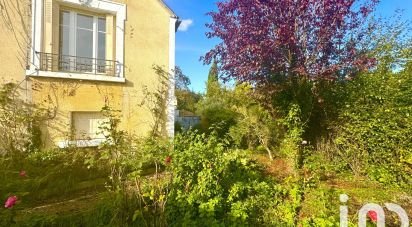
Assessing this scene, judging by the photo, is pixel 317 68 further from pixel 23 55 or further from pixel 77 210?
pixel 23 55

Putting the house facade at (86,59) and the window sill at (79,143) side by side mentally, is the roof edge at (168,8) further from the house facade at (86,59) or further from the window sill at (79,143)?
the window sill at (79,143)

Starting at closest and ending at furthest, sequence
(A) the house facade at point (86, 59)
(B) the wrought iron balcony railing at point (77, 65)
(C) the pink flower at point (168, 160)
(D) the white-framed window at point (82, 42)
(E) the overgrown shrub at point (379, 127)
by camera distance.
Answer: (C) the pink flower at point (168, 160)
(E) the overgrown shrub at point (379, 127)
(A) the house facade at point (86, 59)
(B) the wrought iron balcony railing at point (77, 65)
(D) the white-framed window at point (82, 42)

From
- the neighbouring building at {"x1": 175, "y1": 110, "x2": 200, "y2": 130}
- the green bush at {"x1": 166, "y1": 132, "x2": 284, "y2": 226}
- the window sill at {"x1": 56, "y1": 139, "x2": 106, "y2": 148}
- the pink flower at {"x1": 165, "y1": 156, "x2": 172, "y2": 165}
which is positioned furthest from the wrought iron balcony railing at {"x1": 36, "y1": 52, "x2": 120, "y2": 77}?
the neighbouring building at {"x1": 175, "y1": 110, "x2": 200, "y2": 130}

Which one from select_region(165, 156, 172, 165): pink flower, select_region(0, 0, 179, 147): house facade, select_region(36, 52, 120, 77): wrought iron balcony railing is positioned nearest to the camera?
select_region(165, 156, 172, 165): pink flower

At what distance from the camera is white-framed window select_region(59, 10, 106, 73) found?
6277 millimetres

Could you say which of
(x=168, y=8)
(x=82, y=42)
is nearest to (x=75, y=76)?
(x=82, y=42)

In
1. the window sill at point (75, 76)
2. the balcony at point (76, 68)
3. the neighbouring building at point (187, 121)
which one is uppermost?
the balcony at point (76, 68)

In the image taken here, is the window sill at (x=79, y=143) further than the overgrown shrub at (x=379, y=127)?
Yes

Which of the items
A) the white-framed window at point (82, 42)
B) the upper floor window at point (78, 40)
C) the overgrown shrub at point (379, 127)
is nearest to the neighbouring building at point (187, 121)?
the upper floor window at point (78, 40)

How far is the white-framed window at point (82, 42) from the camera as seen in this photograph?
20.6ft

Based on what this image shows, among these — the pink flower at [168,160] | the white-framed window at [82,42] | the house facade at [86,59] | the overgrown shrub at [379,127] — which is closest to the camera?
the pink flower at [168,160]

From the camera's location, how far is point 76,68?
639cm

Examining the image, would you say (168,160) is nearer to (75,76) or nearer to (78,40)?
(75,76)

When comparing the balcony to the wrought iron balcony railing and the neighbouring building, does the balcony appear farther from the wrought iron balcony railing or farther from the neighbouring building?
the neighbouring building
